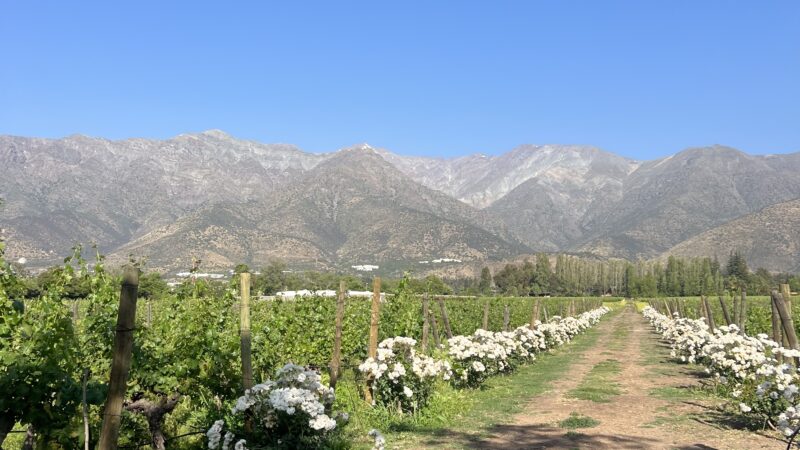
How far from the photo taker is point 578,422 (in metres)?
10.1

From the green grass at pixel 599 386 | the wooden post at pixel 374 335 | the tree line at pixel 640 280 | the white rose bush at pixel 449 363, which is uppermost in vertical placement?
Result: the tree line at pixel 640 280

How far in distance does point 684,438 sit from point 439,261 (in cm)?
Result: 17271

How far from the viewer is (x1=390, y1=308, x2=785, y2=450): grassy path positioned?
28.7 feet

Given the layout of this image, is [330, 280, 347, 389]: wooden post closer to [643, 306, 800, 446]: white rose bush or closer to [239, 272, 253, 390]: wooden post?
[239, 272, 253, 390]: wooden post

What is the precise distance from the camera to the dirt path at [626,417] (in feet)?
28.6

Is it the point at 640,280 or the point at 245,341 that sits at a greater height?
the point at 640,280

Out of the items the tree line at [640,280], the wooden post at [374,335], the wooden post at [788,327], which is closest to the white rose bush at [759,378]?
the wooden post at [788,327]

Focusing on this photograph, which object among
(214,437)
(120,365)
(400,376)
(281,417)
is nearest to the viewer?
(120,365)

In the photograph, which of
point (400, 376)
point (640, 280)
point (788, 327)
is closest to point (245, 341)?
point (400, 376)

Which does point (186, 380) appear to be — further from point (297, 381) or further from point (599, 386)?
point (599, 386)

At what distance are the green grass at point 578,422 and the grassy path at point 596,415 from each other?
16 mm

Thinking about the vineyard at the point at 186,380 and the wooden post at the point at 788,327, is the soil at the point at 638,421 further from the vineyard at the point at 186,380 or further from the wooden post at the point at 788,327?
the vineyard at the point at 186,380

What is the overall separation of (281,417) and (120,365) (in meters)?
2.36

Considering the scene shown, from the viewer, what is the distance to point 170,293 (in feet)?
32.6
